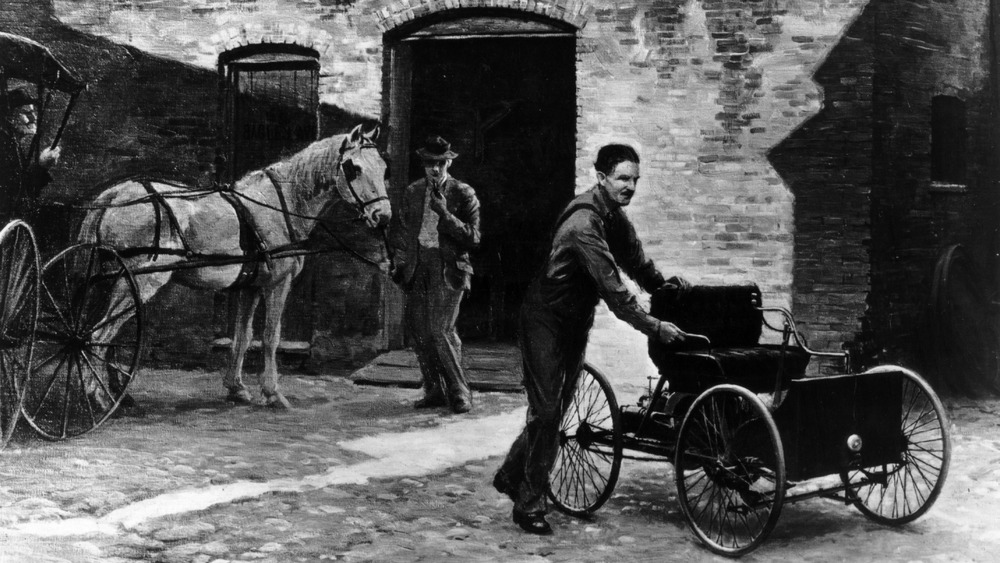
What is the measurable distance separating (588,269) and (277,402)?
3213 millimetres

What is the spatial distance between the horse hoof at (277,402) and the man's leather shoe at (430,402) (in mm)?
937

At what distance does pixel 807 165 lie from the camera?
6945mm

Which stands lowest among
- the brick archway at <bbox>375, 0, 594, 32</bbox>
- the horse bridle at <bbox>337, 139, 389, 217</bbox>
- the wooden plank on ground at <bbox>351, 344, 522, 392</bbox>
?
the wooden plank on ground at <bbox>351, 344, 522, 392</bbox>

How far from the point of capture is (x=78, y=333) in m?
6.00

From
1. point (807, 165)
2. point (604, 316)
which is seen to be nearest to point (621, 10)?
point (807, 165)

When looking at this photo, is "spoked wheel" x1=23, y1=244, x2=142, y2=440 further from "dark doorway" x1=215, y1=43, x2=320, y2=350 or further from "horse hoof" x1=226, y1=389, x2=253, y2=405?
"dark doorway" x1=215, y1=43, x2=320, y2=350

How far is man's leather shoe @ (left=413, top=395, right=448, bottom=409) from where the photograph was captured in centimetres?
696

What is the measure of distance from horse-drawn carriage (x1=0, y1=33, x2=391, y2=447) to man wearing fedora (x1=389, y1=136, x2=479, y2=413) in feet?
0.94

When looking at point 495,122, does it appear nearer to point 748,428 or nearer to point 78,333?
point 78,333

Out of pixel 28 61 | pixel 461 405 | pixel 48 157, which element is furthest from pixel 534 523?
pixel 28 61

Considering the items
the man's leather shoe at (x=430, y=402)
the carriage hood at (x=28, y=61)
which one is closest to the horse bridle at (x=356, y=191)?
the man's leather shoe at (x=430, y=402)

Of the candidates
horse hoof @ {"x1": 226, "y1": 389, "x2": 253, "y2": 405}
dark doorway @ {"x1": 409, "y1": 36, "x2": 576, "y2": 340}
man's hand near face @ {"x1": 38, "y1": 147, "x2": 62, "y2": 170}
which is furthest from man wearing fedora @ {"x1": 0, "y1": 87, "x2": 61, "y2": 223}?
dark doorway @ {"x1": 409, "y1": 36, "x2": 576, "y2": 340}

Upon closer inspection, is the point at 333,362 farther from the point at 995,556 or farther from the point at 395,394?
the point at 995,556

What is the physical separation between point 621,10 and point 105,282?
4238 mm
